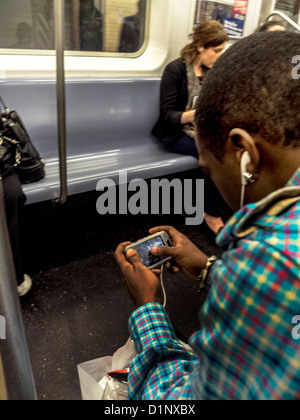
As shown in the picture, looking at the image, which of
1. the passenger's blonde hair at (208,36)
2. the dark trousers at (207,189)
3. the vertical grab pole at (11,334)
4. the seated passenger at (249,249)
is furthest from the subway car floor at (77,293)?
the passenger's blonde hair at (208,36)

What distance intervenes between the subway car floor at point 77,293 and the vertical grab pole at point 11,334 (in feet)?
2.44

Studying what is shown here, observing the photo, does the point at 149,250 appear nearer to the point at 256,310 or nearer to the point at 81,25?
the point at 256,310

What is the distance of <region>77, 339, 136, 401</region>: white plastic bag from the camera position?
2.87 ft

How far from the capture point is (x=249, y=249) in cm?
44

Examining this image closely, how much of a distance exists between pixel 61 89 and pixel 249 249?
1.42 metres

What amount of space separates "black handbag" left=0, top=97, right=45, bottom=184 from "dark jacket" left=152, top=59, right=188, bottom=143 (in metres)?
1.12

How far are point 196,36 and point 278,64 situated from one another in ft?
7.21

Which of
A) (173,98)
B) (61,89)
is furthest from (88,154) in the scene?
(61,89)

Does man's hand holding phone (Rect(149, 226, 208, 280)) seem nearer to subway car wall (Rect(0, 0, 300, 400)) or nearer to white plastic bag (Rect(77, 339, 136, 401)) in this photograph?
white plastic bag (Rect(77, 339, 136, 401))

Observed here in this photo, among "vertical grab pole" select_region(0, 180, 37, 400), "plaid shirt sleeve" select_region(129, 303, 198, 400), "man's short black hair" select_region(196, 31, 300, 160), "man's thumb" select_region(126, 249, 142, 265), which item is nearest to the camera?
"vertical grab pole" select_region(0, 180, 37, 400)

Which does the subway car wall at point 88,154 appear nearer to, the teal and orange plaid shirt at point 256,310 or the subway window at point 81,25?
the subway window at point 81,25

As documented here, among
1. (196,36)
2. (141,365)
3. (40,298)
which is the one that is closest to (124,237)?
(40,298)

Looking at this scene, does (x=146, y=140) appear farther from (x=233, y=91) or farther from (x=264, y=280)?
(x=264, y=280)

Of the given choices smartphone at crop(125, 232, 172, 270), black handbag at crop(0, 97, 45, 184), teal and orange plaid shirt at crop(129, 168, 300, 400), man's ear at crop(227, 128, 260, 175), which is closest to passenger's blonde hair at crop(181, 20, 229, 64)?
black handbag at crop(0, 97, 45, 184)
